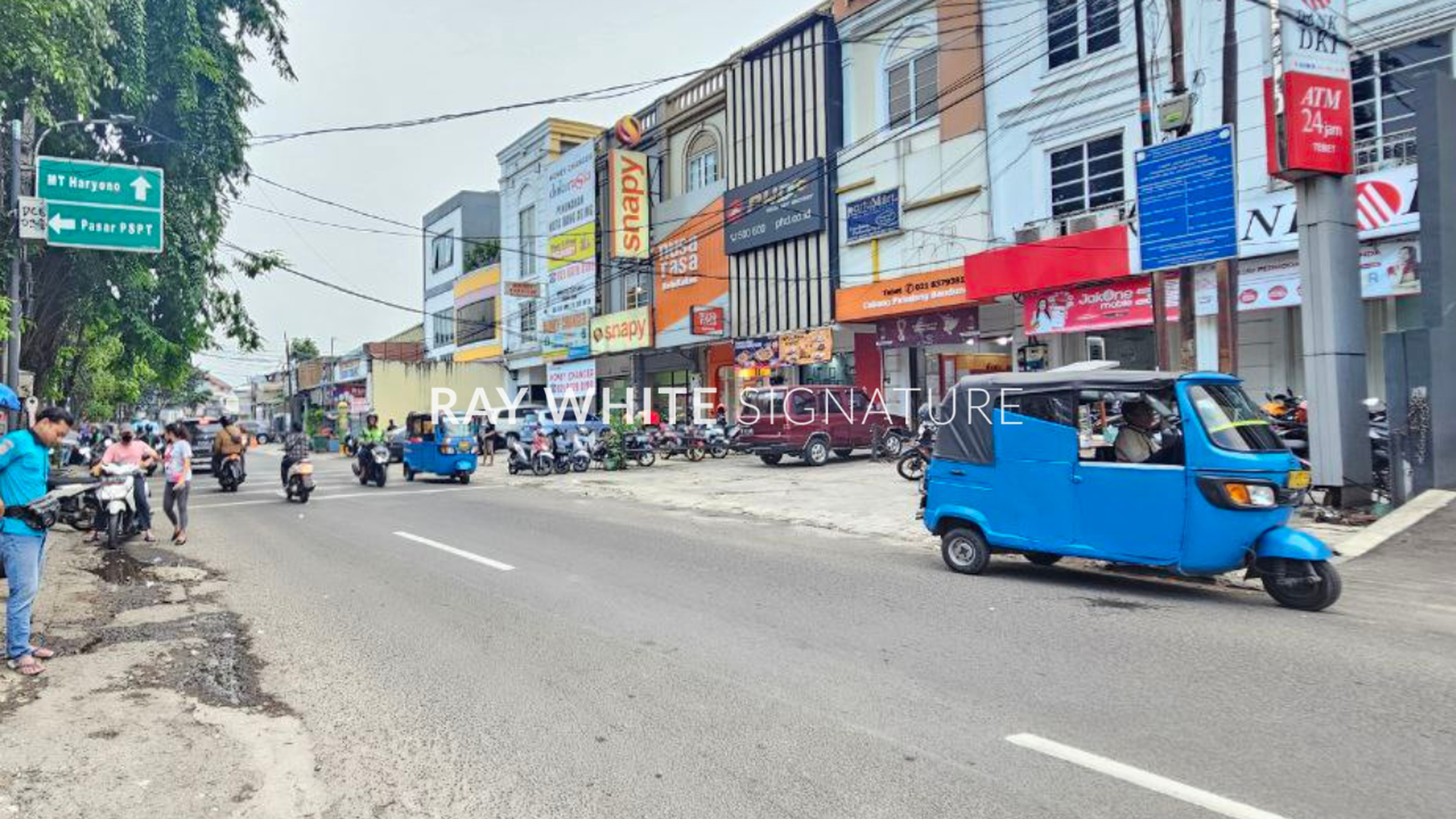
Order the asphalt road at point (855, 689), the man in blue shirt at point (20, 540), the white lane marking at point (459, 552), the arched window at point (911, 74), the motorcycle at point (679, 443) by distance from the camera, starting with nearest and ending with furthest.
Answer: the asphalt road at point (855, 689), the man in blue shirt at point (20, 540), the white lane marking at point (459, 552), the arched window at point (911, 74), the motorcycle at point (679, 443)

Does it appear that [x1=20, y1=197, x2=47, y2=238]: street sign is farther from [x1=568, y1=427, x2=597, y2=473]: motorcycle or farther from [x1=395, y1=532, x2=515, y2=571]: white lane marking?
[x1=568, y1=427, x2=597, y2=473]: motorcycle

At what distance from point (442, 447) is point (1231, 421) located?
17796mm

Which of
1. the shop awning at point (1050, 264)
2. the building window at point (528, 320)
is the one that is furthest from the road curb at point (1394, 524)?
the building window at point (528, 320)

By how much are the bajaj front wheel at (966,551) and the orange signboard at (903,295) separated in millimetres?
13778

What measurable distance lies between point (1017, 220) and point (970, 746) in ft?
60.8

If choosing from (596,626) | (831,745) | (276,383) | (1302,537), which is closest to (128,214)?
(596,626)

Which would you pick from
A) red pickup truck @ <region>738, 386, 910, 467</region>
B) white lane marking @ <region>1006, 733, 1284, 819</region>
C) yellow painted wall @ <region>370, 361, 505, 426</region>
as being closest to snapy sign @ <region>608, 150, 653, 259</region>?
red pickup truck @ <region>738, 386, 910, 467</region>

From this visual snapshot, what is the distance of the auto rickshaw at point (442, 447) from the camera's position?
21.1 m

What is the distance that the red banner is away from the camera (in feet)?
57.7

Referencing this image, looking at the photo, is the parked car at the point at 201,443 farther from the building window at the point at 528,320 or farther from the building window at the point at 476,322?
the building window at the point at 476,322

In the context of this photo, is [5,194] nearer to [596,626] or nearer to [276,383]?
[596,626]

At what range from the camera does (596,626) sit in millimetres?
6496

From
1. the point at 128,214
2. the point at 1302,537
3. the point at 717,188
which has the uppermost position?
the point at 717,188

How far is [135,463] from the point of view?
1116cm
